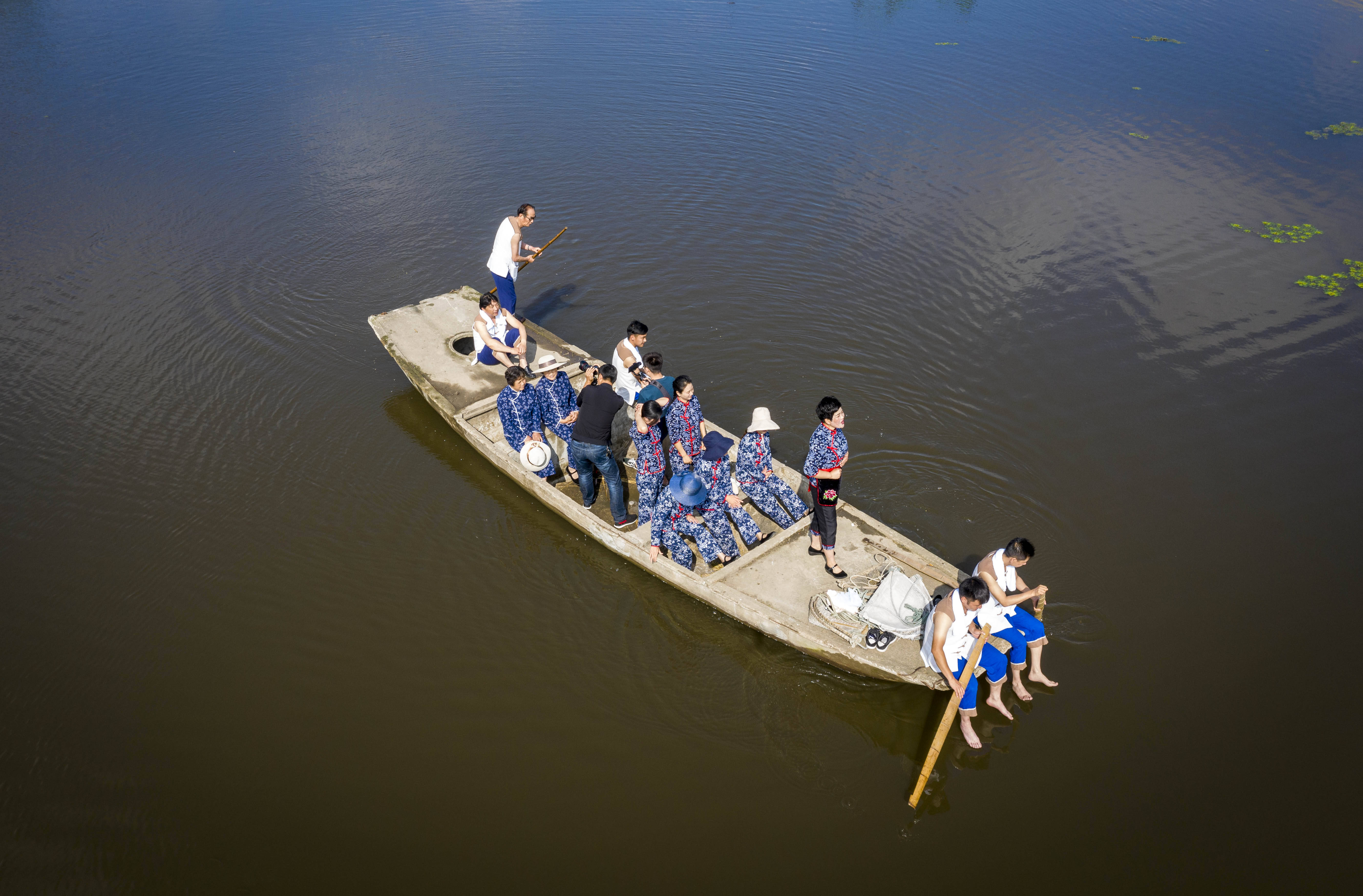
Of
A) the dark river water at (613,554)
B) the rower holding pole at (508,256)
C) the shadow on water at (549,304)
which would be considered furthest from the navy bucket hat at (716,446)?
the shadow on water at (549,304)

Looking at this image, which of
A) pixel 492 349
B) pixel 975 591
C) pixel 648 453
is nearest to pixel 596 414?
pixel 648 453

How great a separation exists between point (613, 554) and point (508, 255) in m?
4.52

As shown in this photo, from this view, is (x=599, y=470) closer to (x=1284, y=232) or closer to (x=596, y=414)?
(x=596, y=414)

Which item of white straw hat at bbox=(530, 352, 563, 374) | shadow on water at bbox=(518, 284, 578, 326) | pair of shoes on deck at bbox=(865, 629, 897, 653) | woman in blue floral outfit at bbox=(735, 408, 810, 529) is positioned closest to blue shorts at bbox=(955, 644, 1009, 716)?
pair of shoes on deck at bbox=(865, 629, 897, 653)

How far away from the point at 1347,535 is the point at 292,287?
50.6 feet

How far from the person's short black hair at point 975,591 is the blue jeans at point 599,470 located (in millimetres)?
3544

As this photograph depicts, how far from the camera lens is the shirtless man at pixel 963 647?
19.2 feet

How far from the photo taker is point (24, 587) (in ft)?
25.8

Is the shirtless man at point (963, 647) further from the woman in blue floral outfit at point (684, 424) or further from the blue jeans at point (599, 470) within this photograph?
the blue jeans at point (599, 470)

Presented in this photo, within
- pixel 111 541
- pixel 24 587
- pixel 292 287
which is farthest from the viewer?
pixel 292 287

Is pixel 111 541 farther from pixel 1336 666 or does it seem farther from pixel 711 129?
pixel 711 129

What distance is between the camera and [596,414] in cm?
752

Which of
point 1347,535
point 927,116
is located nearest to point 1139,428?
point 1347,535

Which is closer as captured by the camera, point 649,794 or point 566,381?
point 649,794
